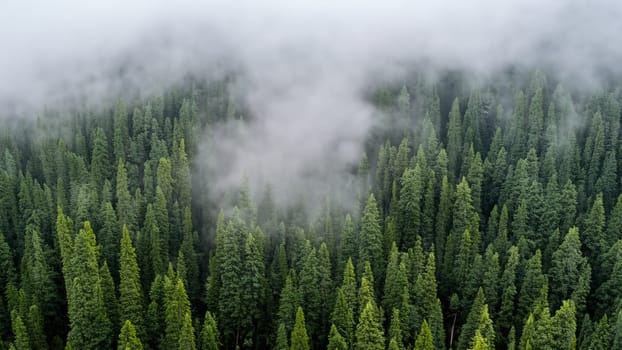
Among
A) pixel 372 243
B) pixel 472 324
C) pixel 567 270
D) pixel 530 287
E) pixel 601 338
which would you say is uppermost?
pixel 372 243

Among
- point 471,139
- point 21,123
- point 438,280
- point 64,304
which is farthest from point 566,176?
point 21,123

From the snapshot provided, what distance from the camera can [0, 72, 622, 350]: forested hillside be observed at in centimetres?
8525

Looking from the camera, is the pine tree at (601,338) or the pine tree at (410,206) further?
the pine tree at (410,206)

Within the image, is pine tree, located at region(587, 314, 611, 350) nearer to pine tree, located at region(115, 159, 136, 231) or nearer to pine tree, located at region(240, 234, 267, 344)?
pine tree, located at region(240, 234, 267, 344)

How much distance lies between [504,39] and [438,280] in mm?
96264

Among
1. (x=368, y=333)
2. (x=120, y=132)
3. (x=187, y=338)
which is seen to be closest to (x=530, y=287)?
(x=368, y=333)

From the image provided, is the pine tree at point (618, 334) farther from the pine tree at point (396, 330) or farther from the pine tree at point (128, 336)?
the pine tree at point (128, 336)

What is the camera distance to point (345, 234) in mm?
103750

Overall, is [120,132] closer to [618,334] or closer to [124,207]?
[124,207]

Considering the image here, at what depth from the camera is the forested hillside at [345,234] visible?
280ft

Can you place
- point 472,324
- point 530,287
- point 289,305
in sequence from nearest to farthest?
point 472,324, point 289,305, point 530,287

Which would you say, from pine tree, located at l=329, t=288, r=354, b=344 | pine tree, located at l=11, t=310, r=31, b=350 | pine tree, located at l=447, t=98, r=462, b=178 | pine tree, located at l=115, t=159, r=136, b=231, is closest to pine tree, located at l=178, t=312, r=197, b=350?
pine tree, located at l=329, t=288, r=354, b=344

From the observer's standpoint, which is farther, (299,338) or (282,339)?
(282,339)

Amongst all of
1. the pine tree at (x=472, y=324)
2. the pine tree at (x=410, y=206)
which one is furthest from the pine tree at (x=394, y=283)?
the pine tree at (x=410, y=206)
